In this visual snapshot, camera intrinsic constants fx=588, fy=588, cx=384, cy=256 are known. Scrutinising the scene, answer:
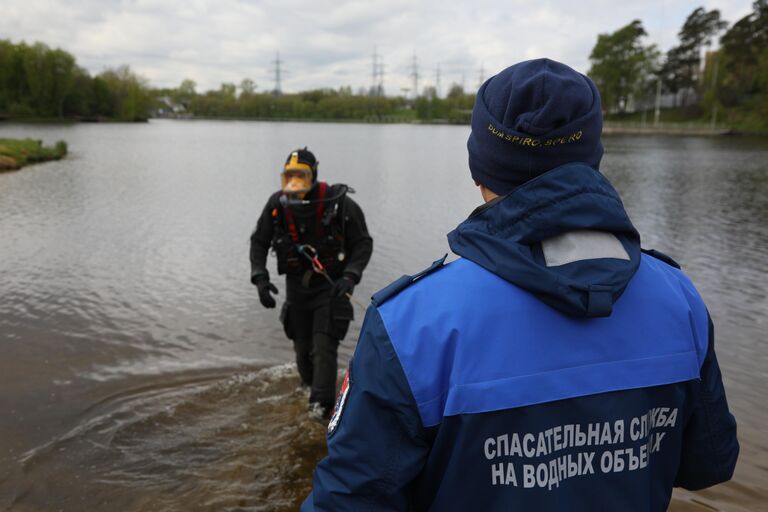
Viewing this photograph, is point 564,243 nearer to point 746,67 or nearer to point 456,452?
point 456,452

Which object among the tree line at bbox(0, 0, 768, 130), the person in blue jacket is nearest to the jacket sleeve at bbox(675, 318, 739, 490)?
the person in blue jacket

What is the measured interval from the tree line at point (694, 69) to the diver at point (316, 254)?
325ft

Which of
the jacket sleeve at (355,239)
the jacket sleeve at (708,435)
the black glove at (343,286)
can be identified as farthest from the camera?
the jacket sleeve at (355,239)

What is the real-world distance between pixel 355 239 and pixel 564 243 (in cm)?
434

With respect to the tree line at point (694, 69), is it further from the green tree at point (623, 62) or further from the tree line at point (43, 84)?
the tree line at point (43, 84)

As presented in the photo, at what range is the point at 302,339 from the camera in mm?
5859

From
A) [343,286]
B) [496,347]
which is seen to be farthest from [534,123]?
[343,286]

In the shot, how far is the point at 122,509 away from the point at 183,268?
8.31 meters

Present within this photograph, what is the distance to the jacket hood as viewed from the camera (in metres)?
1.40

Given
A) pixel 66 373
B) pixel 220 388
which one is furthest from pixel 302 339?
pixel 66 373

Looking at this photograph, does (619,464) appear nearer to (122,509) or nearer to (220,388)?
(122,509)

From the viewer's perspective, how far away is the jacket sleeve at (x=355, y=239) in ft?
18.5

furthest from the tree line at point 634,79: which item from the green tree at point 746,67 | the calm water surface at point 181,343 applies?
the calm water surface at point 181,343

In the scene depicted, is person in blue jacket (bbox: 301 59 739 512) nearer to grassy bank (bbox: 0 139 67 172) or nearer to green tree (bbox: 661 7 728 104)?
grassy bank (bbox: 0 139 67 172)
